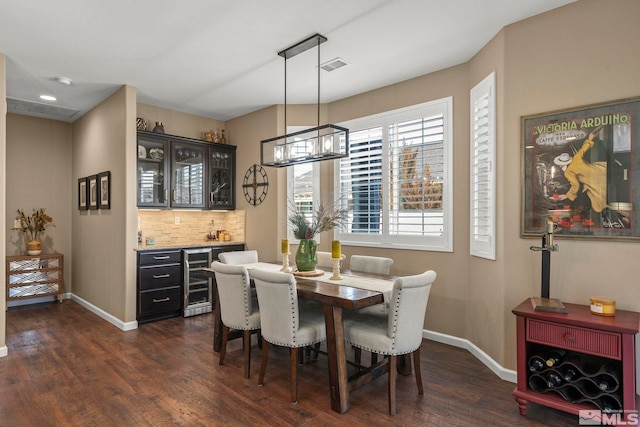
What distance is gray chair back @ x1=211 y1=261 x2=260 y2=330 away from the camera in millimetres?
3066

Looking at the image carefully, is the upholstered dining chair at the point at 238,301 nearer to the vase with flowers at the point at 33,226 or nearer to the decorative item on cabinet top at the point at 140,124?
the decorative item on cabinet top at the point at 140,124

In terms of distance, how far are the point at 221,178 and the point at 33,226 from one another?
9.67 ft

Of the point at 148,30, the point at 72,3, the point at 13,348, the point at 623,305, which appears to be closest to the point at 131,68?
the point at 148,30

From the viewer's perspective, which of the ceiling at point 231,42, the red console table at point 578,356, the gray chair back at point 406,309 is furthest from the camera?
the ceiling at point 231,42

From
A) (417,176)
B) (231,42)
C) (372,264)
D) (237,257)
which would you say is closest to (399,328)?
(372,264)

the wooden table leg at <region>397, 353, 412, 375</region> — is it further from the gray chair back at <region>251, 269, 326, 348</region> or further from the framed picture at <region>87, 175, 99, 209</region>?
the framed picture at <region>87, 175, 99, 209</region>

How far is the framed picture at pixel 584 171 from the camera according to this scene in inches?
98.7

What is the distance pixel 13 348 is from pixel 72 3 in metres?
3.40

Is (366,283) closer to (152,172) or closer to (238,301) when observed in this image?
(238,301)

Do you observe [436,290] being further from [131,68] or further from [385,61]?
[131,68]

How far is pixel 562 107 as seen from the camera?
2.78 meters

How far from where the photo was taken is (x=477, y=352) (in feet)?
11.6

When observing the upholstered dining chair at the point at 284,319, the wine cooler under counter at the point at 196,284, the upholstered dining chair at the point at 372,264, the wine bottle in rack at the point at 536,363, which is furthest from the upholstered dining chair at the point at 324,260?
the wine bottle in rack at the point at 536,363

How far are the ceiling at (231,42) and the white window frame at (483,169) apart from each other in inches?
19.3
